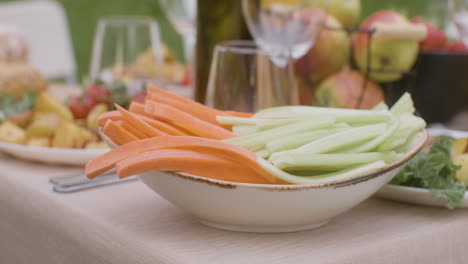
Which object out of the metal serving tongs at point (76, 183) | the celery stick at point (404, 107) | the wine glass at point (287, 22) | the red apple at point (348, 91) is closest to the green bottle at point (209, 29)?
the wine glass at point (287, 22)

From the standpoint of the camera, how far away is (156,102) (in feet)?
1.82

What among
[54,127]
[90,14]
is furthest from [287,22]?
[90,14]

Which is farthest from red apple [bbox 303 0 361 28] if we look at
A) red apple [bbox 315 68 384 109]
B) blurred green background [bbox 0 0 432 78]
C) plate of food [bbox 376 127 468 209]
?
blurred green background [bbox 0 0 432 78]

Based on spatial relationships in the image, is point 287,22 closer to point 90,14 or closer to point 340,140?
point 340,140

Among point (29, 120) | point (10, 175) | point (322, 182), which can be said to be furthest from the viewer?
point (29, 120)

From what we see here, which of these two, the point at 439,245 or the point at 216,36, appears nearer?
the point at 439,245

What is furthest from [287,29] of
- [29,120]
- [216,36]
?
[29,120]

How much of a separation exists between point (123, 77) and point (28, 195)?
18.1 inches

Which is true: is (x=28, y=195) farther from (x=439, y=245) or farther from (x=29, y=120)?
(x=439, y=245)

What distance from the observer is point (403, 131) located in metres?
0.54

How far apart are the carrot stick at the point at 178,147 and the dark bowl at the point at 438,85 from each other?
587mm

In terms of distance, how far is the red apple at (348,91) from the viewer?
3.21 feet

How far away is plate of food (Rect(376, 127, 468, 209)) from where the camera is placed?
0.57 metres

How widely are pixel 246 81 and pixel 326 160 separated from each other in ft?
0.83
